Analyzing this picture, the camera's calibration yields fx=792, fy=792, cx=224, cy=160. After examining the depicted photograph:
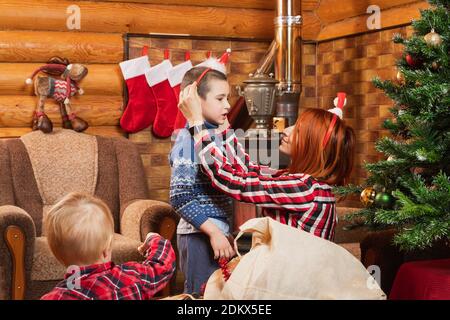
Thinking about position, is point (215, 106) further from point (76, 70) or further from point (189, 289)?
point (76, 70)

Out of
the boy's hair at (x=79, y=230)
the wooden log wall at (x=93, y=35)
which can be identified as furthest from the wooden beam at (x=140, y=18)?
the boy's hair at (x=79, y=230)

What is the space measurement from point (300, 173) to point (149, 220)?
167 centimetres

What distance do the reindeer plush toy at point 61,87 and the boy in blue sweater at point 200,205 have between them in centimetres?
204

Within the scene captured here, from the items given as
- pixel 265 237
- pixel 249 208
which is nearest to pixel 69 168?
pixel 249 208

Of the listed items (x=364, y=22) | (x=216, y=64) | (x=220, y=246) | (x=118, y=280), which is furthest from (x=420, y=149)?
(x=364, y=22)

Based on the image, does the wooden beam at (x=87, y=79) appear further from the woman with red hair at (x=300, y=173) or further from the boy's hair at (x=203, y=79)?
the woman with red hair at (x=300, y=173)

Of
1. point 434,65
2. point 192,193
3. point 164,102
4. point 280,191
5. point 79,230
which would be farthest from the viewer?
point 164,102

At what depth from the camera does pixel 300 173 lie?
273 centimetres

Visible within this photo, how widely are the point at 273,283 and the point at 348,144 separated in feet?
2.77

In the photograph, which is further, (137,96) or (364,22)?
(137,96)

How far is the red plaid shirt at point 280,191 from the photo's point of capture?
2.63 m

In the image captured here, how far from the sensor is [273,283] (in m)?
2.04

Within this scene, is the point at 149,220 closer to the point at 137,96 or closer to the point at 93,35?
the point at 137,96

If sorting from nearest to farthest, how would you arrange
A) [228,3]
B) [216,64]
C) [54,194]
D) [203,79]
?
[203,79] → [216,64] → [54,194] → [228,3]
